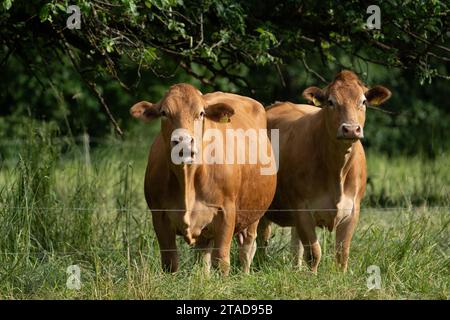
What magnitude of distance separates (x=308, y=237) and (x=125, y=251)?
1.57 m

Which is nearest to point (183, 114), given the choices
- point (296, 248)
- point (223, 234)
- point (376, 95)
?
point (223, 234)

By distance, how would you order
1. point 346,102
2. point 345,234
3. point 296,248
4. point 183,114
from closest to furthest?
point 183,114
point 346,102
point 345,234
point 296,248

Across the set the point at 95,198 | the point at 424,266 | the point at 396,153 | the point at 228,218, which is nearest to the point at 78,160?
the point at 95,198

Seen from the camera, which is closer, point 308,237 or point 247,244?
point 308,237

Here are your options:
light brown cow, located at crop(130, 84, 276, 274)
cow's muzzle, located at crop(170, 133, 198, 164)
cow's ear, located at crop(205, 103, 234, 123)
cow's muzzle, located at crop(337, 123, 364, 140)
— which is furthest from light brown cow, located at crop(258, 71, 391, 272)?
cow's muzzle, located at crop(170, 133, 198, 164)

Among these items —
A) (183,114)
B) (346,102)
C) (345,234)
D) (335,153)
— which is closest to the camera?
(183,114)

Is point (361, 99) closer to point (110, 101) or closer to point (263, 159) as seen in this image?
point (263, 159)

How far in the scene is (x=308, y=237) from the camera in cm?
942

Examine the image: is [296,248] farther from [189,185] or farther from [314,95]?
[189,185]

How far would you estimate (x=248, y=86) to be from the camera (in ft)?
37.9

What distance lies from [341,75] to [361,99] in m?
0.33

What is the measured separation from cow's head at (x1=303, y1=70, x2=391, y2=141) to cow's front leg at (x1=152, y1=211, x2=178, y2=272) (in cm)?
156

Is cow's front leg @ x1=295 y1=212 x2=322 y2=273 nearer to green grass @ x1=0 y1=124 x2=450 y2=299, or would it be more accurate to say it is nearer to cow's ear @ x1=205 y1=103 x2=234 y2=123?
green grass @ x1=0 y1=124 x2=450 y2=299

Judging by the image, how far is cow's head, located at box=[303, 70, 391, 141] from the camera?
8.85 metres
